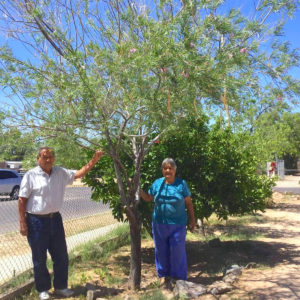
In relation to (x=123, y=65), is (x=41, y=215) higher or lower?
lower

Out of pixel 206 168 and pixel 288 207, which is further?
pixel 288 207

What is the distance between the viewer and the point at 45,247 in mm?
4449

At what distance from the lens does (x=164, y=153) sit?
19.4ft

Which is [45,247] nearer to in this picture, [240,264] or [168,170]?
[168,170]

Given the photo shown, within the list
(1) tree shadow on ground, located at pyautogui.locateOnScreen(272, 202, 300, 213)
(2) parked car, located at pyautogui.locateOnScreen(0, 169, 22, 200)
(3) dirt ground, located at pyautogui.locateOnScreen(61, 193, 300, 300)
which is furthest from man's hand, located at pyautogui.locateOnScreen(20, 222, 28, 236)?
(2) parked car, located at pyautogui.locateOnScreen(0, 169, 22, 200)

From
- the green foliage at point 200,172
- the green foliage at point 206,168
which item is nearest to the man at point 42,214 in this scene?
the green foliage at point 200,172

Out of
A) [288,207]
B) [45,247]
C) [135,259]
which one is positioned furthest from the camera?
[288,207]

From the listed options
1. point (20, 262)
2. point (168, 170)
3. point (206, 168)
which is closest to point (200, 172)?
point (206, 168)

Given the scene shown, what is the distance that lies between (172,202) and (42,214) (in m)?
1.57

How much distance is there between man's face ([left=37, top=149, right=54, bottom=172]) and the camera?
4445 millimetres

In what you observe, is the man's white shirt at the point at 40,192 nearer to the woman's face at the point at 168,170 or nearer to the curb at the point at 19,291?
the curb at the point at 19,291

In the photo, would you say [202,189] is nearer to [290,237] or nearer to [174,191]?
[174,191]

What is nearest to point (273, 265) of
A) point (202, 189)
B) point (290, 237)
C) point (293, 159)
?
point (202, 189)

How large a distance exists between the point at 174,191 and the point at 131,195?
22.4 inches
